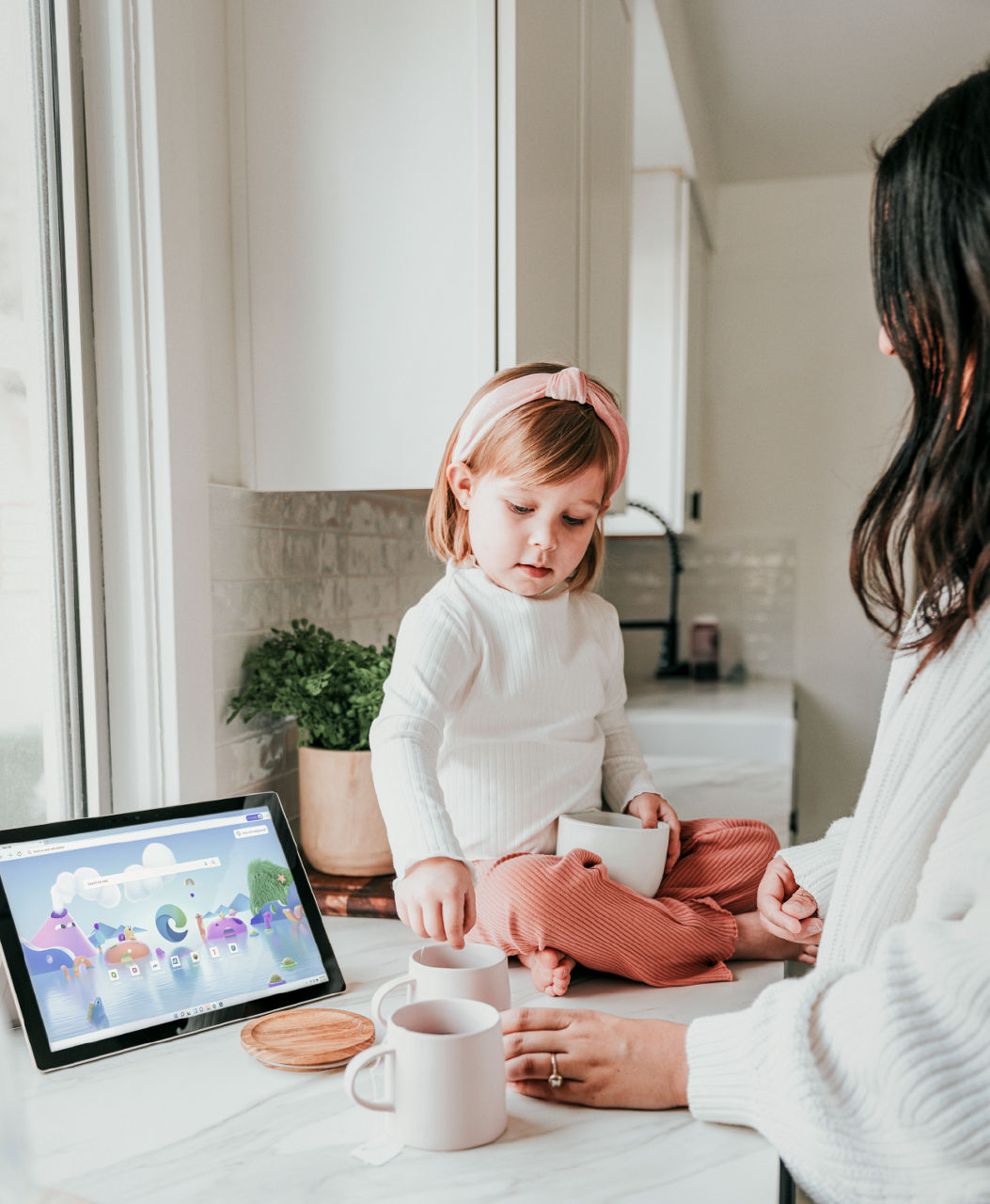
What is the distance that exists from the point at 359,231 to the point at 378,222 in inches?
1.0

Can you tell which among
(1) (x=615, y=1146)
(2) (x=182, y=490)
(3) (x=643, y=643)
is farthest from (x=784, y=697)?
(1) (x=615, y=1146)

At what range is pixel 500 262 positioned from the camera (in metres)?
1.26

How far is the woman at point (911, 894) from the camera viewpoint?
→ 2.03ft

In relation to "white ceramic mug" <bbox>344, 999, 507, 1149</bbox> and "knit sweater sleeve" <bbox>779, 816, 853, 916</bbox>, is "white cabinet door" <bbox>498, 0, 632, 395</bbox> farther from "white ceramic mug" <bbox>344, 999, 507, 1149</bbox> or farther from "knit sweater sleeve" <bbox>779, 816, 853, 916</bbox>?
"white ceramic mug" <bbox>344, 999, 507, 1149</bbox>

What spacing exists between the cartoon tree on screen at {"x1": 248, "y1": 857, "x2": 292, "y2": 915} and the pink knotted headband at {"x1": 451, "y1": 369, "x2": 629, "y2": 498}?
49 centimetres

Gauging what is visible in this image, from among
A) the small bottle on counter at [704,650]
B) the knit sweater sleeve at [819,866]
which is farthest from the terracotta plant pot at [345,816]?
the small bottle on counter at [704,650]

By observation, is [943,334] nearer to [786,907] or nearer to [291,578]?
[786,907]

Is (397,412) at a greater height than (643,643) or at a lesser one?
greater

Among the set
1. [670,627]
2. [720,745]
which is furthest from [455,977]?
[670,627]

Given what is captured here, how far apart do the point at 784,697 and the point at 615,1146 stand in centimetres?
231

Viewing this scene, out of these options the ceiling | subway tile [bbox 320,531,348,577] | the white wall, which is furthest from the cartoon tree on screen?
the white wall

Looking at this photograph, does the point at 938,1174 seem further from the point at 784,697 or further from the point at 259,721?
the point at 784,697

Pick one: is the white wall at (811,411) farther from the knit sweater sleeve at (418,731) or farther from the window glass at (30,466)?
the window glass at (30,466)

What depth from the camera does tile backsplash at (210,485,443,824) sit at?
4.18 feet
